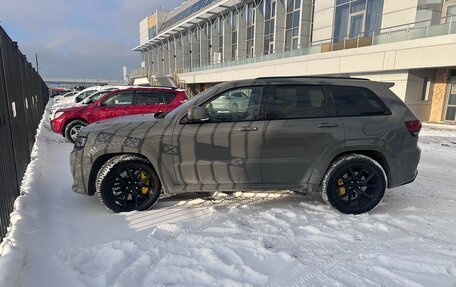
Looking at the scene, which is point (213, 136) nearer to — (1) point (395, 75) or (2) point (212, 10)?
(1) point (395, 75)

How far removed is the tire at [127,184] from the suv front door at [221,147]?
427 mm

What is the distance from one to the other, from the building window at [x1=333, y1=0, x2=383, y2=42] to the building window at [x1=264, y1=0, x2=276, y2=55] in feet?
35.0

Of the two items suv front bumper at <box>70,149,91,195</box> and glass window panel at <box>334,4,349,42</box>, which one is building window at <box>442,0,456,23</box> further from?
suv front bumper at <box>70,149,91,195</box>

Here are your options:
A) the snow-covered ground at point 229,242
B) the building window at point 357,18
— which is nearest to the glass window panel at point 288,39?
the building window at point 357,18

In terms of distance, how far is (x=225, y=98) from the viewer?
4.30 metres

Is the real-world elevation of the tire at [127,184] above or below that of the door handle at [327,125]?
below

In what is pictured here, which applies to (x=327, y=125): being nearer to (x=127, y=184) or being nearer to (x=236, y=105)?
(x=236, y=105)

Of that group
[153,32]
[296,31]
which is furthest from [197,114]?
[153,32]

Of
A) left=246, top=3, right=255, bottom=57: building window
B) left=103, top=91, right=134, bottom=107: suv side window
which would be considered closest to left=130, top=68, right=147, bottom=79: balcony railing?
left=246, top=3, right=255, bottom=57: building window

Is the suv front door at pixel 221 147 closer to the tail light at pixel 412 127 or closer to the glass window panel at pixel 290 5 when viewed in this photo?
the tail light at pixel 412 127

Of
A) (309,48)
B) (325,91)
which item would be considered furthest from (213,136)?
(309,48)

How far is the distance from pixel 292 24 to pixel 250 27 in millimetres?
7981

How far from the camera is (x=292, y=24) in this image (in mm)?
30938

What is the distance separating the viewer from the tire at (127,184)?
412cm
